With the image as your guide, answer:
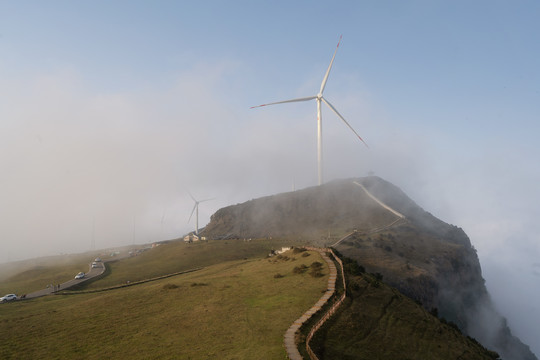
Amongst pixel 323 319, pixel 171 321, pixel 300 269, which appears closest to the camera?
pixel 323 319

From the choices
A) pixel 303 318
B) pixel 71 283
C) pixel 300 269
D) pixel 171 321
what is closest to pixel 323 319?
pixel 303 318

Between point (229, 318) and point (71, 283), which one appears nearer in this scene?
point (229, 318)

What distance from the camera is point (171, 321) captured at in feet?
134

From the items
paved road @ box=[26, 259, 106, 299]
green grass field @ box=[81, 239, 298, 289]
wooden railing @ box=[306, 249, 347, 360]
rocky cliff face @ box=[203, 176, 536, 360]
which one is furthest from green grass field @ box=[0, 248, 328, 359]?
rocky cliff face @ box=[203, 176, 536, 360]

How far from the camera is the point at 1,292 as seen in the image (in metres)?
80.2

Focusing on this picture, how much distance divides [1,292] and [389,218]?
14575 centimetres

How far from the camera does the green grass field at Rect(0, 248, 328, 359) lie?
32469 mm

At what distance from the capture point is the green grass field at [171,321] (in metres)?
32.5

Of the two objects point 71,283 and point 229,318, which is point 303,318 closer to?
point 229,318

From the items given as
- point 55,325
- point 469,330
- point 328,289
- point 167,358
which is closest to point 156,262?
point 55,325

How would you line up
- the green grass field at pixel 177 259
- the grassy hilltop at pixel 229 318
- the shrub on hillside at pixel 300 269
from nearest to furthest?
the grassy hilltop at pixel 229 318 < the shrub on hillside at pixel 300 269 < the green grass field at pixel 177 259

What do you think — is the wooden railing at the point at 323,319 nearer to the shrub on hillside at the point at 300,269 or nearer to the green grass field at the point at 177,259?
the shrub on hillside at the point at 300,269

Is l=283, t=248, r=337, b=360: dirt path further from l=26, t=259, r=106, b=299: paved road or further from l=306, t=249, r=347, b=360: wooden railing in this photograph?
l=26, t=259, r=106, b=299: paved road

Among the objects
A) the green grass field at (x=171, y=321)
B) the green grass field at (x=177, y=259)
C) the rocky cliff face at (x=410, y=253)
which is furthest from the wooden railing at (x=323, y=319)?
the green grass field at (x=177, y=259)
